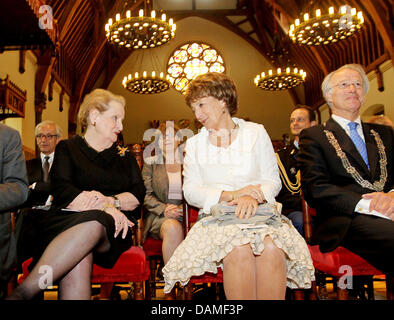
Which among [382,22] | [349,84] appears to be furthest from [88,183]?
[382,22]

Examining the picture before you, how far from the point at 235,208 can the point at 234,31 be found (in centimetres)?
1447

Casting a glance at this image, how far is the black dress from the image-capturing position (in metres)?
2.17

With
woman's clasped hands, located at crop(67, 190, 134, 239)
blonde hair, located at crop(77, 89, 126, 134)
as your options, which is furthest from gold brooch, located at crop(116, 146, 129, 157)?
woman's clasped hands, located at crop(67, 190, 134, 239)

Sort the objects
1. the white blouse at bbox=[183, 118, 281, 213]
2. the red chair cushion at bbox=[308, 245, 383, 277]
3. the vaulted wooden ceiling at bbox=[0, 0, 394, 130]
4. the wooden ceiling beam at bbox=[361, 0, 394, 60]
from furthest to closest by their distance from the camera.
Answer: the vaulted wooden ceiling at bbox=[0, 0, 394, 130] → the wooden ceiling beam at bbox=[361, 0, 394, 60] → the white blouse at bbox=[183, 118, 281, 213] → the red chair cushion at bbox=[308, 245, 383, 277]

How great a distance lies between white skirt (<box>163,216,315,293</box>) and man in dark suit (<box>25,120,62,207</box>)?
1389 millimetres

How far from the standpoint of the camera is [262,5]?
14.2 meters

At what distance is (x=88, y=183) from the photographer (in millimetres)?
2482

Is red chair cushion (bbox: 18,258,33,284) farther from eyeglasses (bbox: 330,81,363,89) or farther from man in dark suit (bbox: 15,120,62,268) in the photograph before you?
eyeglasses (bbox: 330,81,363,89)

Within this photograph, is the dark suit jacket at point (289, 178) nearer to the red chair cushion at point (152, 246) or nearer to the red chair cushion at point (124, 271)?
the red chair cushion at point (152, 246)

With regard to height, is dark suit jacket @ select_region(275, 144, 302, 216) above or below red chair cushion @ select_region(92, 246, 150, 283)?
above

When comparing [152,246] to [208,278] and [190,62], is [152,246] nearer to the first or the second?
[208,278]

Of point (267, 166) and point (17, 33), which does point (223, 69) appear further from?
point (267, 166)

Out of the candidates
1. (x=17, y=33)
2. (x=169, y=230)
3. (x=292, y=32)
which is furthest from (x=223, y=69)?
(x=169, y=230)

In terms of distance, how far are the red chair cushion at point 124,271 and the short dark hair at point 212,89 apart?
3.21ft
